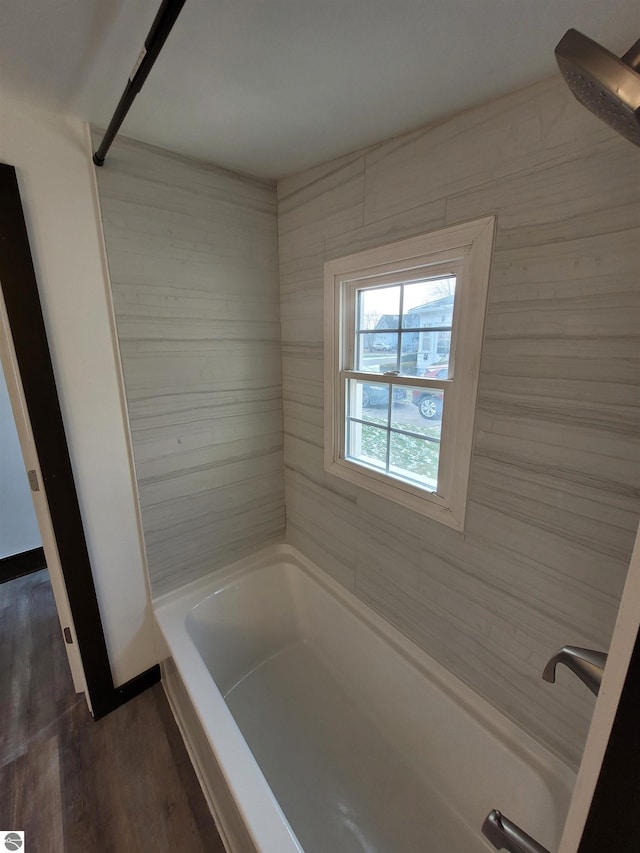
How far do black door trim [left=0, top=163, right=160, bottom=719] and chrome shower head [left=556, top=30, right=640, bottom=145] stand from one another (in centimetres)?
146

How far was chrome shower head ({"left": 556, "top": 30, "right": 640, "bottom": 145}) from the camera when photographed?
16.4 inches

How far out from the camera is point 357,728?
58.5 inches

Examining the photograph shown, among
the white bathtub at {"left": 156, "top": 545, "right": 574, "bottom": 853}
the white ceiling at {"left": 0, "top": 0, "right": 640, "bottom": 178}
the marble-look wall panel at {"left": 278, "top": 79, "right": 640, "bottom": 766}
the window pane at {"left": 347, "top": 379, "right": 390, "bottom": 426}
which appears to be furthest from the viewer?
the window pane at {"left": 347, "top": 379, "right": 390, "bottom": 426}

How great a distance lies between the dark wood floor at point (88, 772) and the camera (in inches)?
47.1

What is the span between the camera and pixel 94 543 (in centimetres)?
145

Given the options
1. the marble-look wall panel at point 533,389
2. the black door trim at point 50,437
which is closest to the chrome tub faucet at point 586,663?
the marble-look wall panel at point 533,389

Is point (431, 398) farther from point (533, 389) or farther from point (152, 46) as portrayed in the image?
point (152, 46)

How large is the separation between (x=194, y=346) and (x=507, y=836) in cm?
169

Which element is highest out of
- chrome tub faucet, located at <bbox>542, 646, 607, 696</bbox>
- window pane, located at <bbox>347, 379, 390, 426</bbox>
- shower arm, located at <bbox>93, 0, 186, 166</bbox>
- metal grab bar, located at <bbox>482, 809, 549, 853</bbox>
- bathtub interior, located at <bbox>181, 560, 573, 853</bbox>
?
shower arm, located at <bbox>93, 0, 186, 166</bbox>

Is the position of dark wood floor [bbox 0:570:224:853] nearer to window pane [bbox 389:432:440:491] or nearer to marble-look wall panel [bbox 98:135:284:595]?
marble-look wall panel [bbox 98:135:284:595]

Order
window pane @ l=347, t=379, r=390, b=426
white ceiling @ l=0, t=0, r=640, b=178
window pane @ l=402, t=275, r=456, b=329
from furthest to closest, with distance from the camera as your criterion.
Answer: window pane @ l=347, t=379, r=390, b=426 < window pane @ l=402, t=275, r=456, b=329 < white ceiling @ l=0, t=0, r=640, b=178

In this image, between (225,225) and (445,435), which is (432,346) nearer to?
(445,435)

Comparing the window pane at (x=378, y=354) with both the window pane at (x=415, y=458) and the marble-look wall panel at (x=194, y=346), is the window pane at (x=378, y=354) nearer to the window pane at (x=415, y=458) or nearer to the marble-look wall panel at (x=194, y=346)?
the window pane at (x=415, y=458)

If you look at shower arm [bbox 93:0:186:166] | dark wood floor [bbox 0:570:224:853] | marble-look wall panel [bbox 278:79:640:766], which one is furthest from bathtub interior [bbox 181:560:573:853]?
shower arm [bbox 93:0:186:166]
